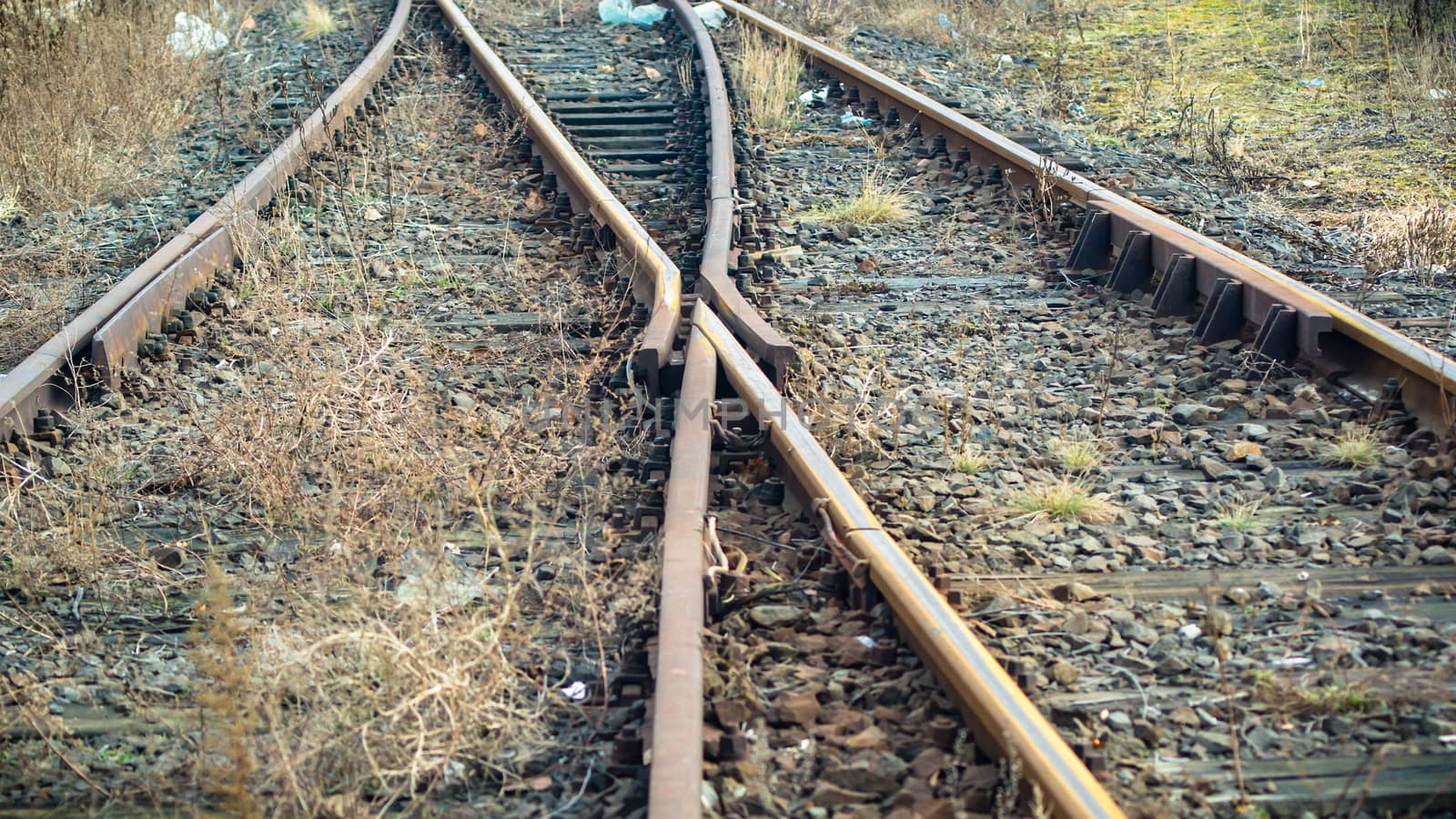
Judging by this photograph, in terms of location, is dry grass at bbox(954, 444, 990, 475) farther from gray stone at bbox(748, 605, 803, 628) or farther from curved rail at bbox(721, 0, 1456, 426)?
curved rail at bbox(721, 0, 1456, 426)

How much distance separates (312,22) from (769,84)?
17.3ft

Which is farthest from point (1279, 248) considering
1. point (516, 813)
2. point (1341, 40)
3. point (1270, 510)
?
point (1341, 40)

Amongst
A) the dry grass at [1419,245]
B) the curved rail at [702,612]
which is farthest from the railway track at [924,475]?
the dry grass at [1419,245]

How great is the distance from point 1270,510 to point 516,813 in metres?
2.55

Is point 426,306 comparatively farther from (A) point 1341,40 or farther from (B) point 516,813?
(A) point 1341,40

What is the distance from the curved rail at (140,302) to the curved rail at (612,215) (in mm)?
1408

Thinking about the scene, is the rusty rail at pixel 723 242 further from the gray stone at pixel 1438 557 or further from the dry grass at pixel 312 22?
the dry grass at pixel 312 22

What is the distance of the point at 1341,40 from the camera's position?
484 inches

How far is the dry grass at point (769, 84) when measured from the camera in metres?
9.80

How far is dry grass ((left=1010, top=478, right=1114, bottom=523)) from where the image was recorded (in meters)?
4.31

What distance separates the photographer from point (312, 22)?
1315 centimetres

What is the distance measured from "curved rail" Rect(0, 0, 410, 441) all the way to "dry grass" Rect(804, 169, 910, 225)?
120 inches

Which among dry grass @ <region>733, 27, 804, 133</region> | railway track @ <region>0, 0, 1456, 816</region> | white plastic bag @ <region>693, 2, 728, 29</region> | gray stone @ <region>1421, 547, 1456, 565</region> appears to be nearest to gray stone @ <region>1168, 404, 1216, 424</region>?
railway track @ <region>0, 0, 1456, 816</region>

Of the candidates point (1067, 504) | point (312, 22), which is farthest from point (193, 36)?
point (1067, 504)
